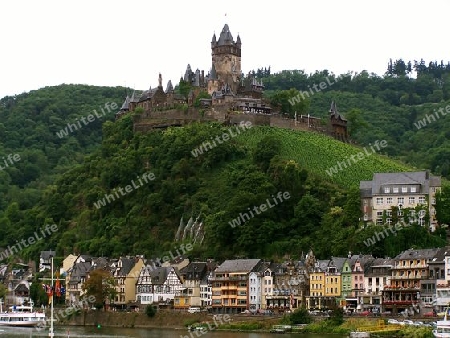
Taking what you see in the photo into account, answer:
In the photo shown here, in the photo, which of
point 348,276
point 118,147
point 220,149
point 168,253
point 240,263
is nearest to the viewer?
point 348,276

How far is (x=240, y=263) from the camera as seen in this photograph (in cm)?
11662

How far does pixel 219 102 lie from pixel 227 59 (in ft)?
49.0

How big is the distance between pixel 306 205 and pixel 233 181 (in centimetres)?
1522

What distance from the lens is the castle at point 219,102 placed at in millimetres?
153125

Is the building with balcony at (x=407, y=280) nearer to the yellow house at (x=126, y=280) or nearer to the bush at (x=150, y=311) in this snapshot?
the bush at (x=150, y=311)

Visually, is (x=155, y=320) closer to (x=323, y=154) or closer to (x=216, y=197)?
(x=216, y=197)

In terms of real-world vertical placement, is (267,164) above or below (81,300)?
above

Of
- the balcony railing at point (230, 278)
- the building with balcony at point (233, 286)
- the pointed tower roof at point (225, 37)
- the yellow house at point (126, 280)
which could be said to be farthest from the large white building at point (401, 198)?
the pointed tower roof at point (225, 37)

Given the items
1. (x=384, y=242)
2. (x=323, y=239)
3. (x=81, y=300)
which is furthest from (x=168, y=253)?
(x=384, y=242)

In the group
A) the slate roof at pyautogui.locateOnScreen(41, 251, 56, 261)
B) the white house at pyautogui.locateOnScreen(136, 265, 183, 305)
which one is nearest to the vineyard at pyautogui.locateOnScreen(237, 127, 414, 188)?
the white house at pyautogui.locateOnScreen(136, 265, 183, 305)

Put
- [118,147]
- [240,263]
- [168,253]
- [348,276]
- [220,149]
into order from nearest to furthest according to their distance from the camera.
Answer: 1. [348,276]
2. [240,263]
3. [168,253]
4. [220,149]
5. [118,147]

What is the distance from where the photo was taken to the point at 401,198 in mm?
117875

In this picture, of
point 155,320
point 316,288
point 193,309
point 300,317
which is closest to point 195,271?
point 193,309

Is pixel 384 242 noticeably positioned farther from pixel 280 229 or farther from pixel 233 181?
pixel 233 181
